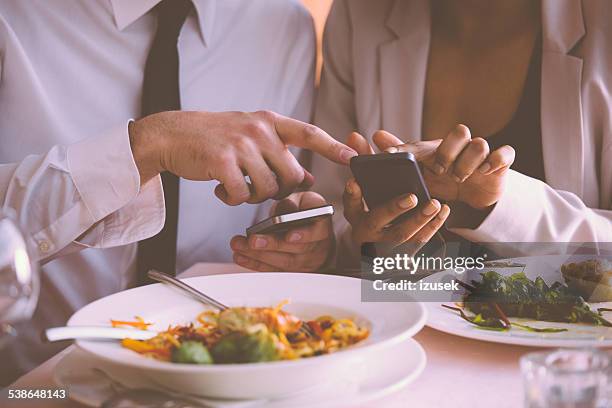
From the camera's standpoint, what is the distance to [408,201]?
39.3 inches

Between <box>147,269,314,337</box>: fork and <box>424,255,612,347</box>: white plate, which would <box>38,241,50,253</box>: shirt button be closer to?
<box>147,269,314,337</box>: fork

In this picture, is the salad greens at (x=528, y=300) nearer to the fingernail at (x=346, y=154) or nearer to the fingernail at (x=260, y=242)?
the fingernail at (x=346, y=154)

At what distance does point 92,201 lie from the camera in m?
1.08

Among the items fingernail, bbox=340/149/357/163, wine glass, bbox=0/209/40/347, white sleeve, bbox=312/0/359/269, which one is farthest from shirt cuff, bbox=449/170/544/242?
wine glass, bbox=0/209/40/347

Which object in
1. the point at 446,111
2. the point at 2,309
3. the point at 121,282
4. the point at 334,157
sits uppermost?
the point at 446,111

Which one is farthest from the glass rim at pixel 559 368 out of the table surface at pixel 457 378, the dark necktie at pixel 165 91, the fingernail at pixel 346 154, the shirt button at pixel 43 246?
the dark necktie at pixel 165 91

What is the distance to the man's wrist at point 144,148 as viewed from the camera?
105cm

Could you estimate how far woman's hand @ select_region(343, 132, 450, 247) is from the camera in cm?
102

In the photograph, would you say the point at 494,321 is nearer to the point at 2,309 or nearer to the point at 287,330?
the point at 287,330

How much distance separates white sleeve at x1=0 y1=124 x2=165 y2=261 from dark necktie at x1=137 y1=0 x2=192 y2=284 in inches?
10.6

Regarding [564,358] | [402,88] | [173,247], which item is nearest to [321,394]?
[564,358]

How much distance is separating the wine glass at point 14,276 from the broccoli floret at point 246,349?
0.57 feet

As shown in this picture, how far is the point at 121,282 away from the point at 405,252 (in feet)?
2.15

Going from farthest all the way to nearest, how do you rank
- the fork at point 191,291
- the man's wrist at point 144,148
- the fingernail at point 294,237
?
the fingernail at point 294,237
the man's wrist at point 144,148
the fork at point 191,291
